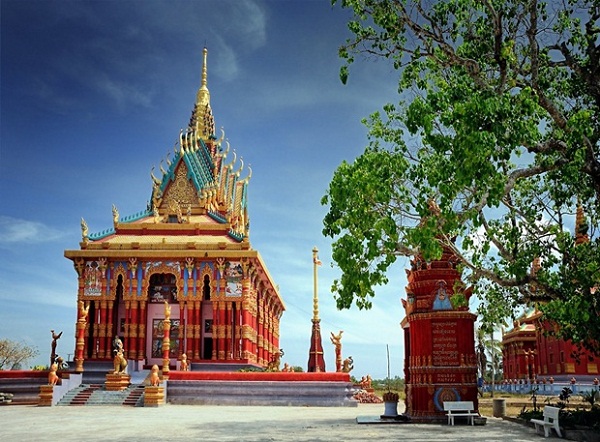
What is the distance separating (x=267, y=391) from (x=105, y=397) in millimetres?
6806

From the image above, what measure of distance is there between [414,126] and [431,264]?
288 inches

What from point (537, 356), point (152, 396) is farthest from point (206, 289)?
point (537, 356)

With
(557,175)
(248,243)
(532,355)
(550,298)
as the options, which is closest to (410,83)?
(557,175)

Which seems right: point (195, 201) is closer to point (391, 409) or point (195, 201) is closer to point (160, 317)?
point (160, 317)

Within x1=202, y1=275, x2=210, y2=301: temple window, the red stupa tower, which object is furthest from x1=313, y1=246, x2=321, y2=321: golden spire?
x1=202, y1=275, x2=210, y2=301: temple window

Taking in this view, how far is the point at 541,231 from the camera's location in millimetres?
14891

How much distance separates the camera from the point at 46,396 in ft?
85.1

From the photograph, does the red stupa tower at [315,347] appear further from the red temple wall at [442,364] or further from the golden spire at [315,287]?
the red temple wall at [442,364]

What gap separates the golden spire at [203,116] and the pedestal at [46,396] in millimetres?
23777

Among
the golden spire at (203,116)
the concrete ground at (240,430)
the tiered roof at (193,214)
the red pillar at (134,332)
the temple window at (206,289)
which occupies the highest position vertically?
the golden spire at (203,116)

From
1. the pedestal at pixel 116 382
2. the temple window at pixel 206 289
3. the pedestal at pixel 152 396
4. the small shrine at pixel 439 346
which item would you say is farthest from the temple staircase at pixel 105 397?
the small shrine at pixel 439 346

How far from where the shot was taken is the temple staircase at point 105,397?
26.0 meters

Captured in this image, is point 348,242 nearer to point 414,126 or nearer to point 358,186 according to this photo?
point 358,186

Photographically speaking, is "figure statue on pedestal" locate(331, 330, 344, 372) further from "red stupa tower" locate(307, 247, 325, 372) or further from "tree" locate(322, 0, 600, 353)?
"tree" locate(322, 0, 600, 353)
